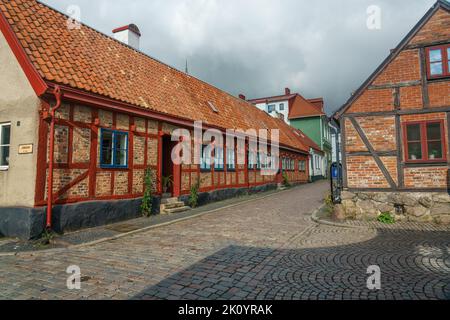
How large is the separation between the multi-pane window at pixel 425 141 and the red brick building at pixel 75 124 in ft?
25.9

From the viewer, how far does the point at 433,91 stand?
8586 mm

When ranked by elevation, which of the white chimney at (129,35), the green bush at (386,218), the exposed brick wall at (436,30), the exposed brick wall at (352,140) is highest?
the white chimney at (129,35)

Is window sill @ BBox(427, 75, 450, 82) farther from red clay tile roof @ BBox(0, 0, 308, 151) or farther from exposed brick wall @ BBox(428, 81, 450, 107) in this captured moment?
red clay tile roof @ BBox(0, 0, 308, 151)

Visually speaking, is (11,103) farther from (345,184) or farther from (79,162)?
(345,184)

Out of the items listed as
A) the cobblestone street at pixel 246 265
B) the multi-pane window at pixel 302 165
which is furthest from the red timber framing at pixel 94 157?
the multi-pane window at pixel 302 165

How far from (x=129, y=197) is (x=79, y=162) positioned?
6.76 feet

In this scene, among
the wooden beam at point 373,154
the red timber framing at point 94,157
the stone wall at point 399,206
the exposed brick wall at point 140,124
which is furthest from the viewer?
the exposed brick wall at point 140,124

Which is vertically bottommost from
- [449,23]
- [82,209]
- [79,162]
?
[82,209]

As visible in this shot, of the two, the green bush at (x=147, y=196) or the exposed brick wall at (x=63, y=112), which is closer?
the exposed brick wall at (x=63, y=112)

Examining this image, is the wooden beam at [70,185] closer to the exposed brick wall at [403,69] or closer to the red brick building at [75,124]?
the red brick building at [75,124]

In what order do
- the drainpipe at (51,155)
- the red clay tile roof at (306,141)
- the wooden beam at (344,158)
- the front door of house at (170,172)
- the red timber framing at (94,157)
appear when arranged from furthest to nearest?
1. the red clay tile roof at (306,141)
2. the front door of house at (170,172)
3. the wooden beam at (344,158)
4. the red timber framing at (94,157)
5. the drainpipe at (51,155)

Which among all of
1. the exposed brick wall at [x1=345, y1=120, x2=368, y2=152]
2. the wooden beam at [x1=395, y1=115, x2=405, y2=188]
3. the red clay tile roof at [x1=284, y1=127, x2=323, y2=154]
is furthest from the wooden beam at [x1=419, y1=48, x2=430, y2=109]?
the red clay tile roof at [x1=284, y1=127, x2=323, y2=154]

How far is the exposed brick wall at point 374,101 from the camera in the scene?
907cm

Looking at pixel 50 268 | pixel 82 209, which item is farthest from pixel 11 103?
pixel 50 268
